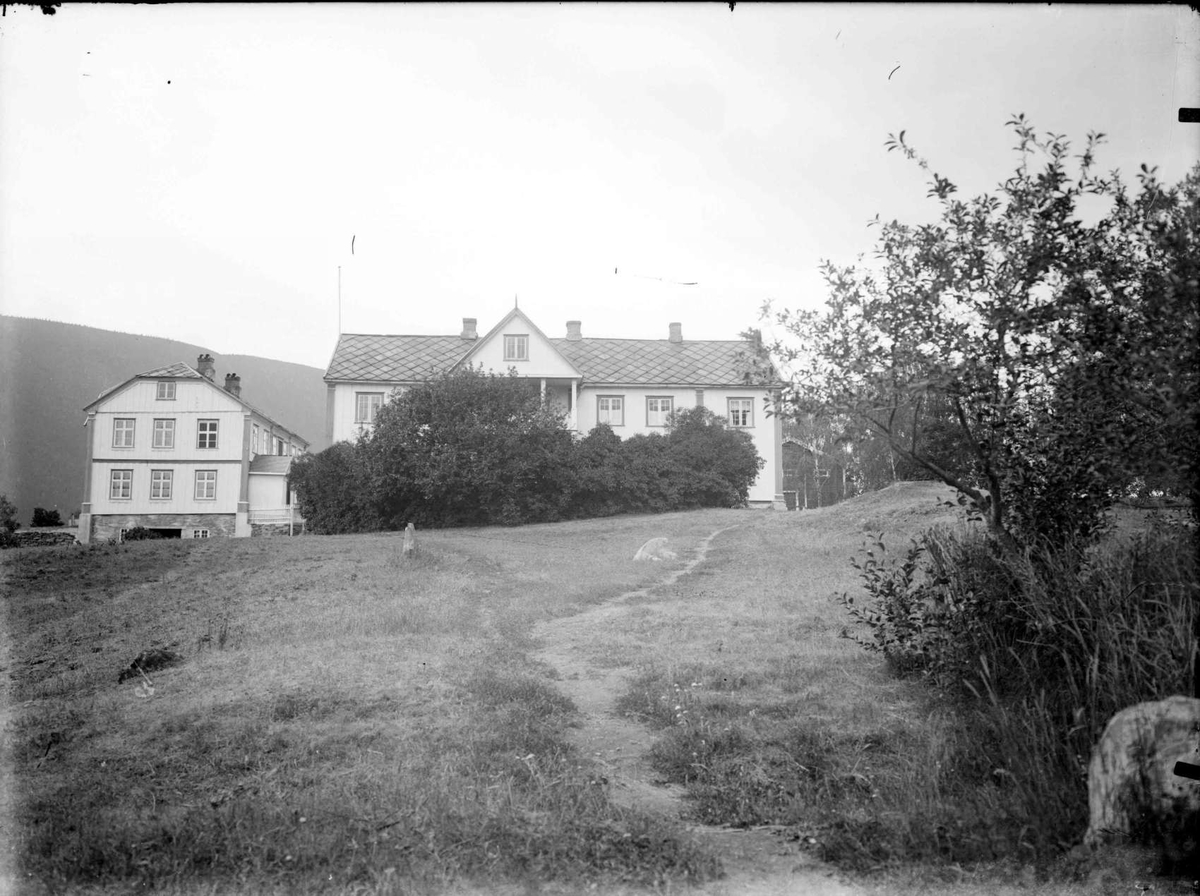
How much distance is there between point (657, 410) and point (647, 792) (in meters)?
38.9

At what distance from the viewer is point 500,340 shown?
42000 millimetres

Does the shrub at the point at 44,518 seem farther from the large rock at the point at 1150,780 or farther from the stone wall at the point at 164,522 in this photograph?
the large rock at the point at 1150,780

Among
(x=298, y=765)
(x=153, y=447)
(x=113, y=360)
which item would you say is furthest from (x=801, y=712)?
(x=113, y=360)

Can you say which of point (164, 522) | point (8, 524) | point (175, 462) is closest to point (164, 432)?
point (175, 462)

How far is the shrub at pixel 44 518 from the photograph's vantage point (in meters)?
39.7

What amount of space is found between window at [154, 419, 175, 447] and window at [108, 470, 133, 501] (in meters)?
2.10

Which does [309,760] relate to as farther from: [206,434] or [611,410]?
[206,434]

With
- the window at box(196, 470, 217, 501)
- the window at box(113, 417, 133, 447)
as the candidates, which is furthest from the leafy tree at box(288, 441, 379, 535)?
the window at box(113, 417, 133, 447)

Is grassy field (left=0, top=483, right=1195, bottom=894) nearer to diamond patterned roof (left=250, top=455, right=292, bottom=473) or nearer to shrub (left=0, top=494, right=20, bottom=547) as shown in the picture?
shrub (left=0, top=494, right=20, bottom=547)

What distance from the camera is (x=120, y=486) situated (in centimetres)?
4406

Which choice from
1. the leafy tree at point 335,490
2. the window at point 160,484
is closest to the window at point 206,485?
the window at point 160,484

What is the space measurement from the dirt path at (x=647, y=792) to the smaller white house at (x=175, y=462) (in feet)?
124

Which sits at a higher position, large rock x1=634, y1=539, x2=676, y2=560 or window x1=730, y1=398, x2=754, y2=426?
window x1=730, y1=398, x2=754, y2=426

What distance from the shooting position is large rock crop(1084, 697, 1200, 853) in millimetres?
4133
